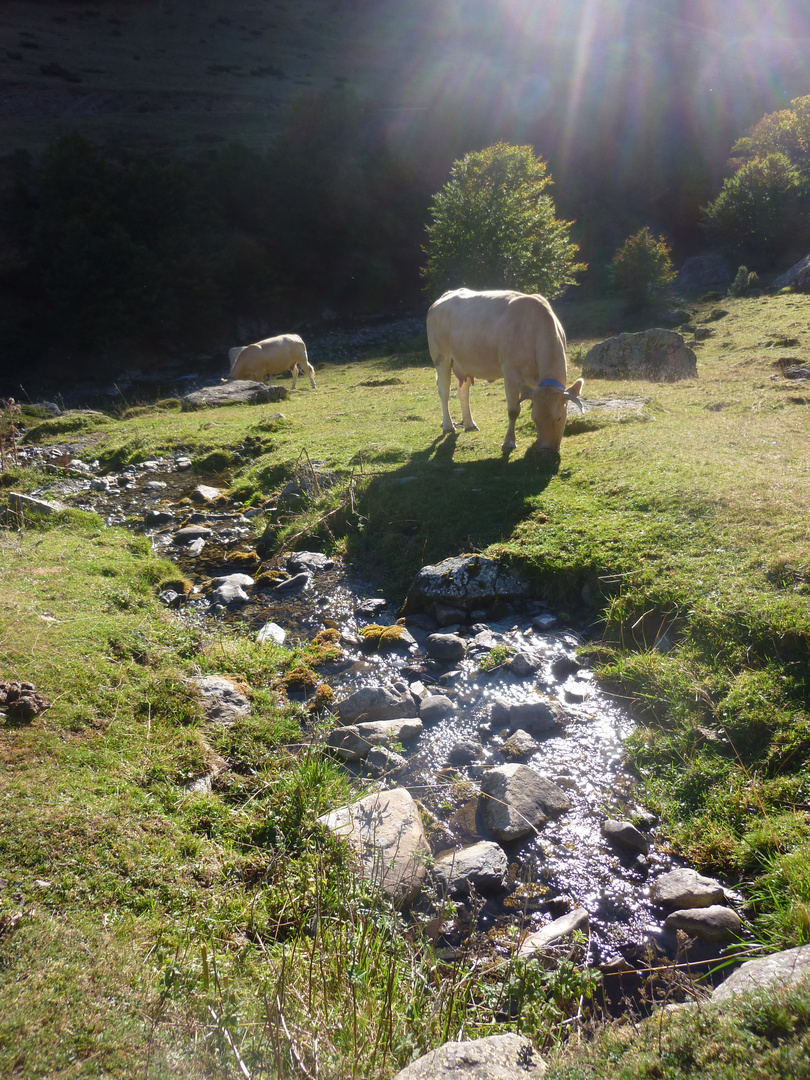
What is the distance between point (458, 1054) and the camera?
2217mm

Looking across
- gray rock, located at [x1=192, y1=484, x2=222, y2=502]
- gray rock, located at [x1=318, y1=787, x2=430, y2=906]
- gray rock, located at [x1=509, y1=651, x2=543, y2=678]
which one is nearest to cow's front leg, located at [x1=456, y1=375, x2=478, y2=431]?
gray rock, located at [x1=192, y1=484, x2=222, y2=502]

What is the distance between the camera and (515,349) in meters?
10.0

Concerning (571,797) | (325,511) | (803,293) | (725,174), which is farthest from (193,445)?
(725,174)

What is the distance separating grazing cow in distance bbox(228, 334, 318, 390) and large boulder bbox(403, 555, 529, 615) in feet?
53.4

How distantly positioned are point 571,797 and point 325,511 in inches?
222

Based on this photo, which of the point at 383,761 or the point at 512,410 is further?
the point at 512,410

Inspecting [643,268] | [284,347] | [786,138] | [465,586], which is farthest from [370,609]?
[786,138]

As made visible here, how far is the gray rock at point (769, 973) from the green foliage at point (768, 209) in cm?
3969

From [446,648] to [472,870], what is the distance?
258 cm

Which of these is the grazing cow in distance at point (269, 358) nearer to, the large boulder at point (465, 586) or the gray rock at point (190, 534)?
the gray rock at point (190, 534)

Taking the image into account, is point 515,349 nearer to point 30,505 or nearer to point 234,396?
point 30,505

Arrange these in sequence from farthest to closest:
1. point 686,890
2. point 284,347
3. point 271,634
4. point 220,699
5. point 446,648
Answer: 1. point 284,347
2. point 271,634
3. point 446,648
4. point 220,699
5. point 686,890

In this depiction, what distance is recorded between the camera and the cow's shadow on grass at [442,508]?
762 centimetres

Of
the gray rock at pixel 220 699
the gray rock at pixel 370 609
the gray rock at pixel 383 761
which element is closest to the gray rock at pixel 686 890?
the gray rock at pixel 383 761
